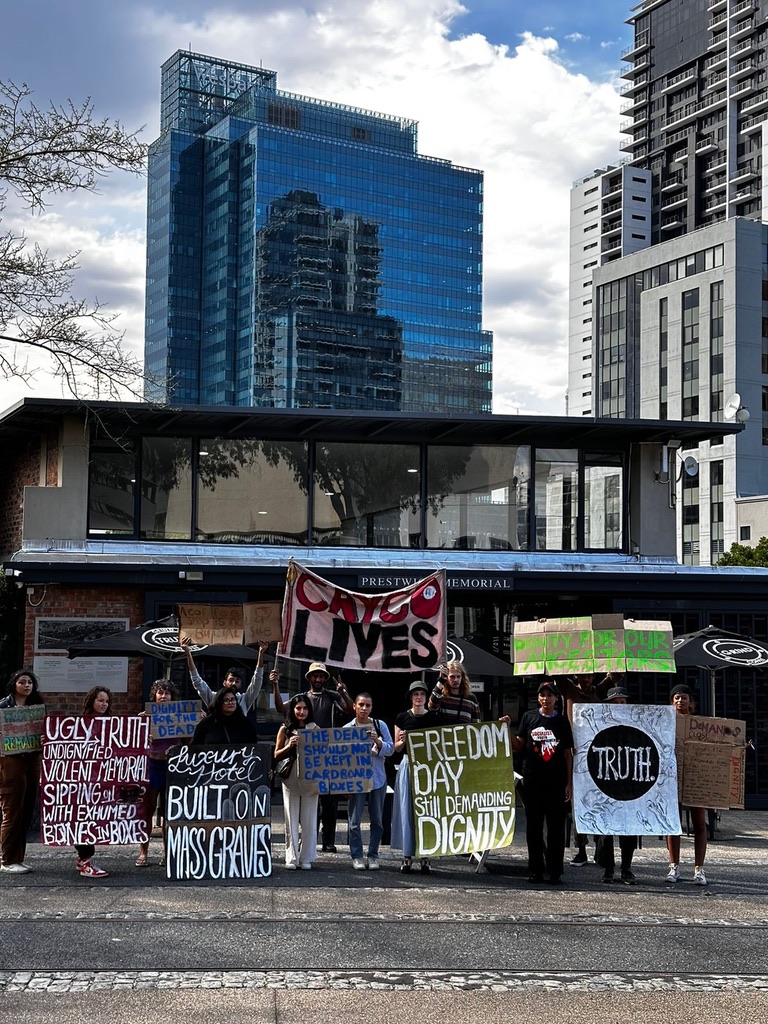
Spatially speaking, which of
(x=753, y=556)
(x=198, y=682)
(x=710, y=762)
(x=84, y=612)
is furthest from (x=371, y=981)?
(x=753, y=556)

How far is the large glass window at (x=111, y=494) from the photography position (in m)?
20.6

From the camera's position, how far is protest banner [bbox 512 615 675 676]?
13906mm

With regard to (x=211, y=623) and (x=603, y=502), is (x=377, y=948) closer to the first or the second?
(x=211, y=623)

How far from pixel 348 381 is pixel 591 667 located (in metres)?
163

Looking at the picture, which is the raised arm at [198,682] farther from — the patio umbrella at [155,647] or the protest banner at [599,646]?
the protest banner at [599,646]

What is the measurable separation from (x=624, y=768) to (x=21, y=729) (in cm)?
578

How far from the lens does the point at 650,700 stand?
20547 mm

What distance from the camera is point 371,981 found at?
8.11m

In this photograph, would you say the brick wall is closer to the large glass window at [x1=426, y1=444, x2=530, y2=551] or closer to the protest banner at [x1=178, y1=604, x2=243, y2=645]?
the protest banner at [x1=178, y1=604, x2=243, y2=645]

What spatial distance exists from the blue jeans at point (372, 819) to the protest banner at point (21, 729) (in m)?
3.07

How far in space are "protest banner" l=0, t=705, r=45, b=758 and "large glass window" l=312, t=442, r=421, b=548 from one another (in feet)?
30.4

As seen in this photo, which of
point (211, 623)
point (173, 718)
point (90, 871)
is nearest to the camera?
point (90, 871)

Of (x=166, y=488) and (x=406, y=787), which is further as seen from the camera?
(x=166, y=488)

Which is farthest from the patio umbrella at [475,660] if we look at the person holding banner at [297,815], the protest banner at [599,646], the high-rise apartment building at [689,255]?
the high-rise apartment building at [689,255]
